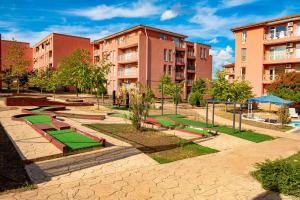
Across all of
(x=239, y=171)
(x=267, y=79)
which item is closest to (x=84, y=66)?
(x=239, y=171)

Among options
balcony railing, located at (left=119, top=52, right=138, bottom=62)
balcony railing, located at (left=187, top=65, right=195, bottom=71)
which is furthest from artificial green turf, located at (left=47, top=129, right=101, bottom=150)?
balcony railing, located at (left=187, top=65, right=195, bottom=71)

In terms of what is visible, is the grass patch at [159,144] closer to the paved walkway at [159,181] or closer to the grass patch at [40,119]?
the paved walkway at [159,181]

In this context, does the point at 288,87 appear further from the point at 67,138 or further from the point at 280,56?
the point at 67,138

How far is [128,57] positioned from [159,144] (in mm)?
34107

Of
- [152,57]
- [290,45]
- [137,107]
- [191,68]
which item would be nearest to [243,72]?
[290,45]

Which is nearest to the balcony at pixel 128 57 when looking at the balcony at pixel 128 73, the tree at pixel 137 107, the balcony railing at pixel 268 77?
the balcony at pixel 128 73

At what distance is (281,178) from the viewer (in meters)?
6.29

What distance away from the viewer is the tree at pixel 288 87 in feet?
83.1

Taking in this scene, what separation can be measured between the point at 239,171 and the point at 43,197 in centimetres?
562

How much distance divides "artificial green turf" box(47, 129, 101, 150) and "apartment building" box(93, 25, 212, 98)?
93.3 feet

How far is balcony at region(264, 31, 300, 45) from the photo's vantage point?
30578 millimetres

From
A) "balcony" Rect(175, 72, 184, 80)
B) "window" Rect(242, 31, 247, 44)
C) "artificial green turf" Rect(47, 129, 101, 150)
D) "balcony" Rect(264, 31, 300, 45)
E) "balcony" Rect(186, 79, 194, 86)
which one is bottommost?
"artificial green turf" Rect(47, 129, 101, 150)

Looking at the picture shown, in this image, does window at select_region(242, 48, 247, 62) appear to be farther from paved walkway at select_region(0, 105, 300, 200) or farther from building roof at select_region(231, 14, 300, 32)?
paved walkway at select_region(0, 105, 300, 200)

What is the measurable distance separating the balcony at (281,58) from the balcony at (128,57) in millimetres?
19640
